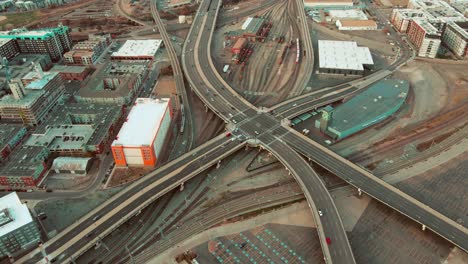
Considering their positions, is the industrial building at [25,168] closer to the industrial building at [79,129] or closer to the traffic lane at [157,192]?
the industrial building at [79,129]

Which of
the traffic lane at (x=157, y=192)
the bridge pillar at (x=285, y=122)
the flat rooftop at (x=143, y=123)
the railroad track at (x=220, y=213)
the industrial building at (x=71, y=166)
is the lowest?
the railroad track at (x=220, y=213)

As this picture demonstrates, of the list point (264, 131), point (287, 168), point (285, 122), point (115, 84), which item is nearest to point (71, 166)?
point (115, 84)

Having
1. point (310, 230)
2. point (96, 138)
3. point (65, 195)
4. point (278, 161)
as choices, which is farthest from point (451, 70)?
point (65, 195)

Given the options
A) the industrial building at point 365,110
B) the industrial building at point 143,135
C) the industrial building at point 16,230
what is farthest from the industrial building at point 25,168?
the industrial building at point 365,110

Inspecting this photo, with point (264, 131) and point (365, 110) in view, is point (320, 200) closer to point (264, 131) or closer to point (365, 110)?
point (264, 131)

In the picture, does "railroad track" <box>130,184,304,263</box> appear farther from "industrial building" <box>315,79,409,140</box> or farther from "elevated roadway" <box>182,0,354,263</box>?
"industrial building" <box>315,79,409,140</box>

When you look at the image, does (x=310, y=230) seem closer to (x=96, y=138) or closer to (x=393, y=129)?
(x=393, y=129)
